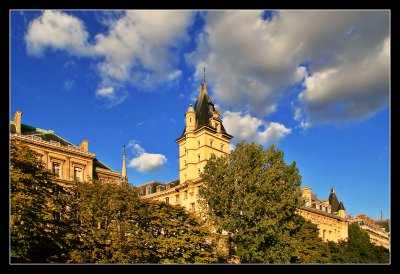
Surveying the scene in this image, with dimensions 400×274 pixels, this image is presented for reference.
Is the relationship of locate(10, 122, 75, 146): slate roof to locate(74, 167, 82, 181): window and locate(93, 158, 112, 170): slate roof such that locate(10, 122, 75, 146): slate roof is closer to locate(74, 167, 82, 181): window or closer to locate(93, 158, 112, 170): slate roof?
A: locate(74, 167, 82, 181): window

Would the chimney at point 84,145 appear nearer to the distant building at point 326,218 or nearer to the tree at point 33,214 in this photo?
the tree at point 33,214

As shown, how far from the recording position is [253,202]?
3272 cm

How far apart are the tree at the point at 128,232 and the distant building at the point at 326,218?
41837 mm

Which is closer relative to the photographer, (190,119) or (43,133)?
(43,133)

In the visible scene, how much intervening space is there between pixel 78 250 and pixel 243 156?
614 inches

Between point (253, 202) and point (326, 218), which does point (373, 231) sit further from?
point (253, 202)

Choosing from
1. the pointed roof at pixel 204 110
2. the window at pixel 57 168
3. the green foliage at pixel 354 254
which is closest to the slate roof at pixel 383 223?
the green foliage at pixel 354 254

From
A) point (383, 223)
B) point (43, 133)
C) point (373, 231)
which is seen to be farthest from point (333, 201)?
point (43, 133)

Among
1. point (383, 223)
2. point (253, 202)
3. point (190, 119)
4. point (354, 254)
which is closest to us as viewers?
point (253, 202)

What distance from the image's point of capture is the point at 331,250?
44719mm

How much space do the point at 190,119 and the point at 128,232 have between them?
31.5 metres
